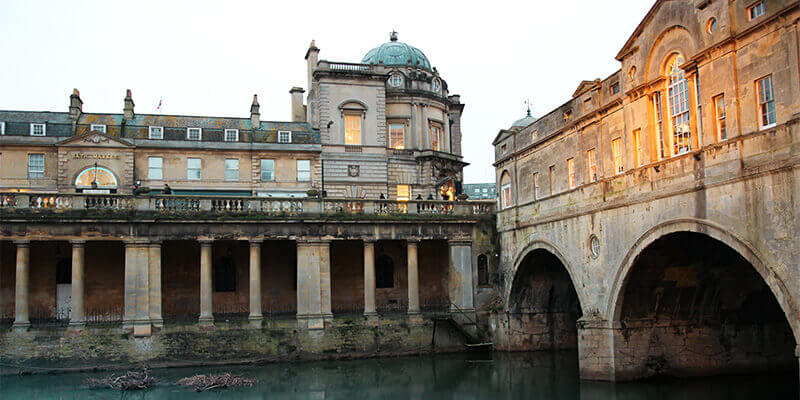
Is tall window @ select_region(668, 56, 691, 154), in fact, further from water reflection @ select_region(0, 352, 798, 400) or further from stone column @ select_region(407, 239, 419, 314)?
stone column @ select_region(407, 239, 419, 314)

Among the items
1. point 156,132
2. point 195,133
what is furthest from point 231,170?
point 156,132

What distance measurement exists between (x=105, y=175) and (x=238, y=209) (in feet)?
32.8

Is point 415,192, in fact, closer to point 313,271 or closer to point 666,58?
point 313,271

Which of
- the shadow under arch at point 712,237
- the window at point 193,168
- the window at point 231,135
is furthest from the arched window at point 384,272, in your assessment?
the shadow under arch at point 712,237

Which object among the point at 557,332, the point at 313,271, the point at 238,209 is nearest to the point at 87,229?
the point at 238,209

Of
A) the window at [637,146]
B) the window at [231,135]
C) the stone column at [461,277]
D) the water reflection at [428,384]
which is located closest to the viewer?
the window at [637,146]

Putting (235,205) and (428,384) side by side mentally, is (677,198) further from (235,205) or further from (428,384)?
(235,205)

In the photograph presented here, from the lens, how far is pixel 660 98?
2173 centimetres

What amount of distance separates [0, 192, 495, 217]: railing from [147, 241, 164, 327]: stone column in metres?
1.65

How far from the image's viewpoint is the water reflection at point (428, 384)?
2344 centimetres

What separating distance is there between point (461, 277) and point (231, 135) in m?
15.6

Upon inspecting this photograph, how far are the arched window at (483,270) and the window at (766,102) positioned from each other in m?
19.2

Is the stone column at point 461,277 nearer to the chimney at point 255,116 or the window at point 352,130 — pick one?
the window at point 352,130

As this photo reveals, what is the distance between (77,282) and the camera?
2997 cm
